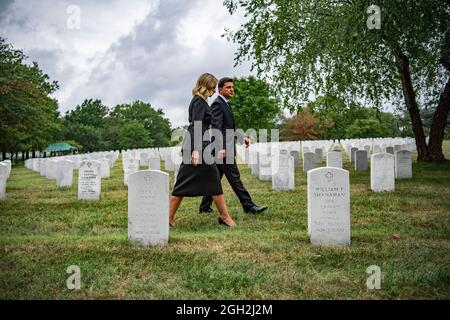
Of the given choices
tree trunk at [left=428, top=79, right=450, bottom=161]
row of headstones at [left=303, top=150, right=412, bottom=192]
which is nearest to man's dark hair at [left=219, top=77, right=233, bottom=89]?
row of headstones at [left=303, top=150, right=412, bottom=192]

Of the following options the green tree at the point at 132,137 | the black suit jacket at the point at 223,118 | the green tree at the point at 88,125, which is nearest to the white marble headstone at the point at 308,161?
the black suit jacket at the point at 223,118

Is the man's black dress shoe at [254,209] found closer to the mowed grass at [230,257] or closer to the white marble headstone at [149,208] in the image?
the mowed grass at [230,257]

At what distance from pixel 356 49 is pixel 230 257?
7.21m

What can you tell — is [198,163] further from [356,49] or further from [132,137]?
[132,137]

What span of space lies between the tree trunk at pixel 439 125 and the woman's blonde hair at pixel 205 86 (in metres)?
13.1

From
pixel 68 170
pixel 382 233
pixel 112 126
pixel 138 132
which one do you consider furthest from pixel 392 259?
pixel 112 126

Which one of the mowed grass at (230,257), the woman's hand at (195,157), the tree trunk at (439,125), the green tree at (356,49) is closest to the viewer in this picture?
the mowed grass at (230,257)

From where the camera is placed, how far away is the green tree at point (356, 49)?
941 centimetres

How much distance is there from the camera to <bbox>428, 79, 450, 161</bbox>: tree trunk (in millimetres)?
15961

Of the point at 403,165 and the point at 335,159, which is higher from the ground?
the point at 335,159

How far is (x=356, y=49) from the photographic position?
9.87 meters

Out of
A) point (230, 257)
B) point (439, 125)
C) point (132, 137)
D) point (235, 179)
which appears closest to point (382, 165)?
point (235, 179)

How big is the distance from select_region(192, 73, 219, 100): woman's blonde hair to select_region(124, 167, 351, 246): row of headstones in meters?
1.53
